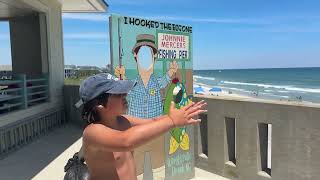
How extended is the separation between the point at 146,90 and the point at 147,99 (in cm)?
13

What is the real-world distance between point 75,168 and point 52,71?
34.9 ft

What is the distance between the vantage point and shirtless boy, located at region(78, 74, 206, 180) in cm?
215

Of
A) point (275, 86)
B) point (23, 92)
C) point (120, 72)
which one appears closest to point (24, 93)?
point (23, 92)

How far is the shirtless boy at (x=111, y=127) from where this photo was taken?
215 centimetres

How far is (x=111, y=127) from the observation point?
90.8 inches

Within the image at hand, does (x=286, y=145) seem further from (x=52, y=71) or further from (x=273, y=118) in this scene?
(x=52, y=71)

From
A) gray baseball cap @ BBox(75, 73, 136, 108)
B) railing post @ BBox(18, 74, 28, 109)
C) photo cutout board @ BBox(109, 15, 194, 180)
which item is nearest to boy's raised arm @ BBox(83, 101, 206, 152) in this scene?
gray baseball cap @ BBox(75, 73, 136, 108)

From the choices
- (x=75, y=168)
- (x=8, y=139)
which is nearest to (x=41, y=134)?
(x=8, y=139)

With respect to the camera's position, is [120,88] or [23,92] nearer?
[120,88]

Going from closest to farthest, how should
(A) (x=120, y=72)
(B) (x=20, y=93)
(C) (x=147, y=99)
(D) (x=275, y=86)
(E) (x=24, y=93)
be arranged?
(A) (x=120, y=72) < (C) (x=147, y=99) < (E) (x=24, y=93) < (B) (x=20, y=93) < (D) (x=275, y=86)

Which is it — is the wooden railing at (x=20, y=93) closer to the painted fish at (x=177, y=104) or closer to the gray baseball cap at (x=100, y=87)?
the painted fish at (x=177, y=104)

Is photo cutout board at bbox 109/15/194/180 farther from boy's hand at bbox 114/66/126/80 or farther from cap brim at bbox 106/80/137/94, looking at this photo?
cap brim at bbox 106/80/137/94

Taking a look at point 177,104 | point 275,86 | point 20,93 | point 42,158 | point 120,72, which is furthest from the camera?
point 275,86

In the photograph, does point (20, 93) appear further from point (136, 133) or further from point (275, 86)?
point (275, 86)
